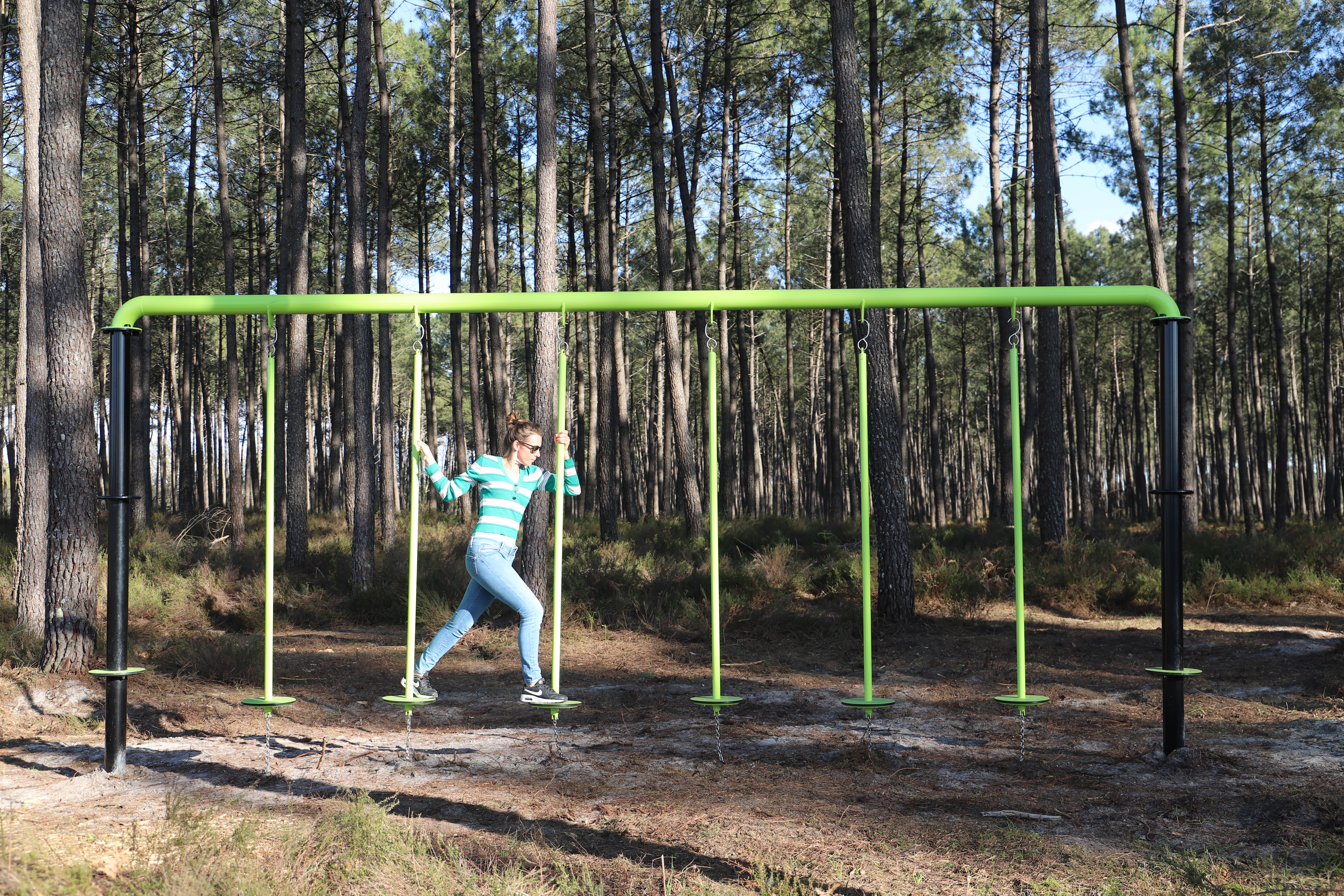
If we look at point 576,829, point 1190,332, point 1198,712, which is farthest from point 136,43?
point 1190,332

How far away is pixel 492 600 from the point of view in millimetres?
5672

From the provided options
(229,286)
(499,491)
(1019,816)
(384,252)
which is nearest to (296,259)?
(384,252)

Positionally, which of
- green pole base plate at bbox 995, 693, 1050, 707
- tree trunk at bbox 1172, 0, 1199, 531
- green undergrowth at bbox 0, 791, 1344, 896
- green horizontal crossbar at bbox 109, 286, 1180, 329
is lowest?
green undergrowth at bbox 0, 791, 1344, 896

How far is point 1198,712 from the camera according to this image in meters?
6.79

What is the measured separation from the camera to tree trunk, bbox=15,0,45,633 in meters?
8.15

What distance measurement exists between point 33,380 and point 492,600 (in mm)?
6074

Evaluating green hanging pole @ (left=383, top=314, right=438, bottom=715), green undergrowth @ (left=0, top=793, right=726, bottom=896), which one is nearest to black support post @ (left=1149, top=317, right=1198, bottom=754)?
green undergrowth @ (left=0, top=793, right=726, bottom=896)

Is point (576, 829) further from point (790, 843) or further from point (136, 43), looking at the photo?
point (136, 43)

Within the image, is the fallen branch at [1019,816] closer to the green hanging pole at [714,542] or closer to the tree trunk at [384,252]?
the green hanging pole at [714,542]

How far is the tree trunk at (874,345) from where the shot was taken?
10.3 metres

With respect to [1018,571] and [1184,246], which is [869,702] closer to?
[1018,571]

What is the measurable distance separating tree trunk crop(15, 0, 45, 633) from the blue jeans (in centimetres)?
395

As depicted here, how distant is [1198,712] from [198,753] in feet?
23.8

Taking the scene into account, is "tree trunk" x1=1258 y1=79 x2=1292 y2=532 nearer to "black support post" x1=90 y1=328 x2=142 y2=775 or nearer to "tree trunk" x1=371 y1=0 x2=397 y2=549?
"tree trunk" x1=371 y1=0 x2=397 y2=549
